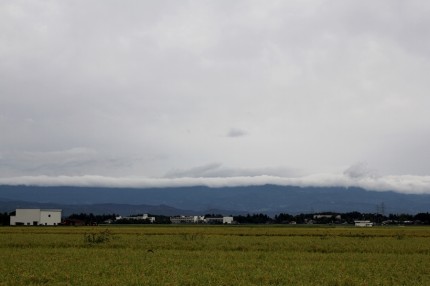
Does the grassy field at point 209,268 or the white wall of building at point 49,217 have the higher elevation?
the grassy field at point 209,268

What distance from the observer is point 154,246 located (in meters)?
54.0

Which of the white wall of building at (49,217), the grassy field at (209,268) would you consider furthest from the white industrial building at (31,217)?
the grassy field at (209,268)

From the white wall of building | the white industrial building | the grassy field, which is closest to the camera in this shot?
the grassy field

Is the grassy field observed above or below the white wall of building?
above

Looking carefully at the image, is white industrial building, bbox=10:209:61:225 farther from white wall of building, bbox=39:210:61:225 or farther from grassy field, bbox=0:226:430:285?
grassy field, bbox=0:226:430:285

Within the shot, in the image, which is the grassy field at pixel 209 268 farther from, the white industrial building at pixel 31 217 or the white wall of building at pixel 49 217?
the white wall of building at pixel 49 217

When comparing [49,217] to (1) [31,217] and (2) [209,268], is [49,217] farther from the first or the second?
(2) [209,268]

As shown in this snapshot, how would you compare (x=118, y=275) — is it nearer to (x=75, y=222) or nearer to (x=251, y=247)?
(x=251, y=247)

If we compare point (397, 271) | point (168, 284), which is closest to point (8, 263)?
point (168, 284)

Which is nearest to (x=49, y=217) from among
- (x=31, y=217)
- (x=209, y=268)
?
(x=31, y=217)

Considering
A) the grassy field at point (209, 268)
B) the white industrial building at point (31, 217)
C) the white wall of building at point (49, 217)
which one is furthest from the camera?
the white wall of building at point (49, 217)

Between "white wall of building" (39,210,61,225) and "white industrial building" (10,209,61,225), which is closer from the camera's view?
"white industrial building" (10,209,61,225)

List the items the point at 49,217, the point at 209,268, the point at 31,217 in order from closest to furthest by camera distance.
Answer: the point at 209,268 → the point at 31,217 → the point at 49,217

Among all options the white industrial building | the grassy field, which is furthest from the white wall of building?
the grassy field
